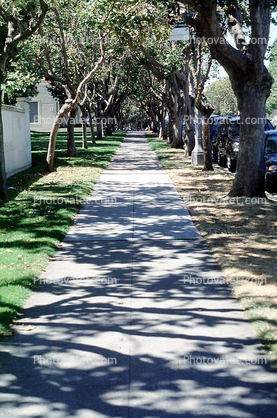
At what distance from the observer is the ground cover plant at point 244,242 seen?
529 centimetres

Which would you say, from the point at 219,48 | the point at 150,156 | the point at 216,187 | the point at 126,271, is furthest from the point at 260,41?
the point at 150,156

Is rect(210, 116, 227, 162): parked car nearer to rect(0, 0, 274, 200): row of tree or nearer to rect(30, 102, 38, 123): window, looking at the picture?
rect(0, 0, 274, 200): row of tree

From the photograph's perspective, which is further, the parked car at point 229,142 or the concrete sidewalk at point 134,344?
the parked car at point 229,142

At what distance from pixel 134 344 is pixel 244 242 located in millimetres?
4016

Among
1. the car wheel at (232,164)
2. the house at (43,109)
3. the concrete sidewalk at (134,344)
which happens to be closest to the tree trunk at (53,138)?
the car wheel at (232,164)

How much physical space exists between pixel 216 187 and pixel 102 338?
9.79m

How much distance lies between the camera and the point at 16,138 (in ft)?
55.4

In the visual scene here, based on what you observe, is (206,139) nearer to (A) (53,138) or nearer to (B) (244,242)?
(A) (53,138)

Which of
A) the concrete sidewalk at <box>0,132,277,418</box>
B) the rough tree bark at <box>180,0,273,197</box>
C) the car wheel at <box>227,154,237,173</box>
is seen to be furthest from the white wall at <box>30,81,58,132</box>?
the concrete sidewalk at <box>0,132,277,418</box>

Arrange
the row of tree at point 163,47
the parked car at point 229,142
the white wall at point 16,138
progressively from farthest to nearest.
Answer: the parked car at point 229,142 < the white wall at point 16,138 < the row of tree at point 163,47

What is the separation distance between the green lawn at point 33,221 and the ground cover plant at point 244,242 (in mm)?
2664

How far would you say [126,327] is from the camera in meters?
5.02

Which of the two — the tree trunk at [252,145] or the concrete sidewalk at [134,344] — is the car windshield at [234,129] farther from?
the concrete sidewalk at [134,344]

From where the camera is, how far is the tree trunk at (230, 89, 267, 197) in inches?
433
